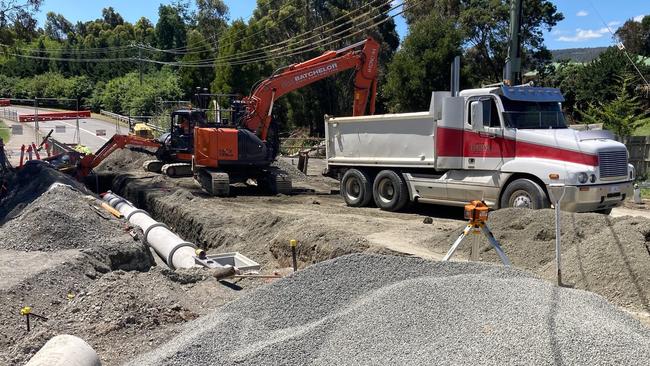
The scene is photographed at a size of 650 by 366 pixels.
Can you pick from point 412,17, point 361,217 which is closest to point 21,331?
point 361,217

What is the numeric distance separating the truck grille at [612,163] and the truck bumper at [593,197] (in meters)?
0.20

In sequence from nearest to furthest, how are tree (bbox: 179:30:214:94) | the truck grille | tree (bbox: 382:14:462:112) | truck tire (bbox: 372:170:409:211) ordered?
the truck grille → truck tire (bbox: 372:170:409:211) → tree (bbox: 382:14:462:112) → tree (bbox: 179:30:214:94)

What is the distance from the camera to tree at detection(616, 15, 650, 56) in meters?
54.0

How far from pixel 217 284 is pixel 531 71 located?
33991 millimetres

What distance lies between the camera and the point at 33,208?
1248 centimetres

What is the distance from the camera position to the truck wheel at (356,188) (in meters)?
15.4

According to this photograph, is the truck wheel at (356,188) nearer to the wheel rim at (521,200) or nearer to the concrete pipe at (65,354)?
the wheel rim at (521,200)

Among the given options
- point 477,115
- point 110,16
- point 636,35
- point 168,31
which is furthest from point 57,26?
point 477,115

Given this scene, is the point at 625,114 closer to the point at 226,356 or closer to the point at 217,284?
the point at 217,284

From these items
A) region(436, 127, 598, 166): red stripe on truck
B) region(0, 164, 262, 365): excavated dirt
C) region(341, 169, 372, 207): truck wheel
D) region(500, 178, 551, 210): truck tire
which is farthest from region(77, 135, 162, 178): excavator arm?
region(500, 178, 551, 210): truck tire

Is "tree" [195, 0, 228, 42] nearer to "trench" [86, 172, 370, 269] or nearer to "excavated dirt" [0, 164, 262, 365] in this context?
"trench" [86, 172, 370, 269]

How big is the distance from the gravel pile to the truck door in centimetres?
606

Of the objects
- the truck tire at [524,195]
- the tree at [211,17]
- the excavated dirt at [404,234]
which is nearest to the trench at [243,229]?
the excavated dirt at [404,234]

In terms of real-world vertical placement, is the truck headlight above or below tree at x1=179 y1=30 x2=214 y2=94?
below
